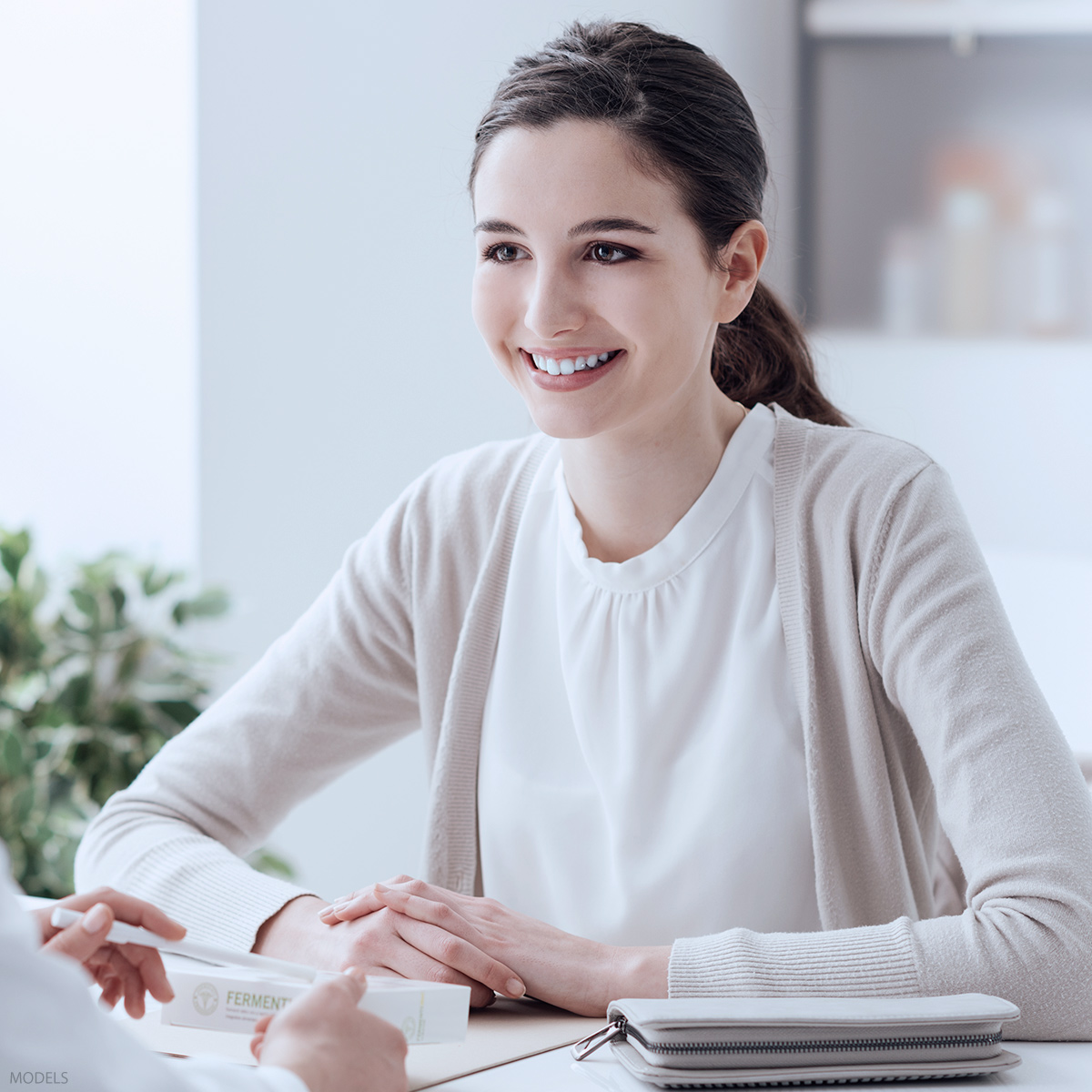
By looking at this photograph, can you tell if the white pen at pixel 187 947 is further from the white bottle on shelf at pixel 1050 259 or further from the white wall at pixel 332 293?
the white bottle on shelf at pixel 1050 259

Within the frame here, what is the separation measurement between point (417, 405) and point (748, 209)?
1292 millimetres

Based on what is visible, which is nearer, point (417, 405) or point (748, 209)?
point (748, 209)

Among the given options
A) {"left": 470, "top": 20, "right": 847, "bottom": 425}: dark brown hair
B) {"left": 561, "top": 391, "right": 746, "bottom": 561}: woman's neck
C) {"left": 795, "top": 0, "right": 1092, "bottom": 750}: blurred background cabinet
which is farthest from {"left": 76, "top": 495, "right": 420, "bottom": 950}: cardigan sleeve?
{"left": 795, "top": 0, "right": 1092, "bottom": 750}: blurred background cabinet

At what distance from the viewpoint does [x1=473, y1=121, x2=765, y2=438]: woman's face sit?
113 centimetres

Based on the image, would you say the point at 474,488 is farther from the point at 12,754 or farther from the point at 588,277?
the point at 12,754

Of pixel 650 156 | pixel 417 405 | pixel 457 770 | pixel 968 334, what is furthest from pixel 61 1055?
pixel 968 334

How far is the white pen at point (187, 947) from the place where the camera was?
783 mm

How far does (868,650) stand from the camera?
115 cm

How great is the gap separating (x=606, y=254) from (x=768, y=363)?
0.35m

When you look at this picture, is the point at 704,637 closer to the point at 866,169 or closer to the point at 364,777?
the point at 364,777

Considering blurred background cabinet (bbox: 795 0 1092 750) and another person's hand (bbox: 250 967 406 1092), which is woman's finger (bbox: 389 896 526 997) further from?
blurred background cabinet (bbox: 795 0 1092 750)

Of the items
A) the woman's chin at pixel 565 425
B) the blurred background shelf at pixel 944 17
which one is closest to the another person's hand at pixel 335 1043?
the woman's chin at pixel 565 425

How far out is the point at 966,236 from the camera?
9.11 ft

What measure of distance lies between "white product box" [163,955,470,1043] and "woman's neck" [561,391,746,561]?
1.83 feet
